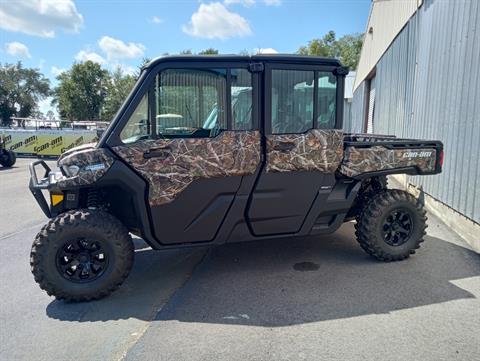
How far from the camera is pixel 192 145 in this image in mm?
3826

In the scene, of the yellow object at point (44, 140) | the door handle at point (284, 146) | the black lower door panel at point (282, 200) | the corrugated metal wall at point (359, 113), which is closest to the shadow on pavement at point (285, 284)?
the black lower door panel at point (282, 200)

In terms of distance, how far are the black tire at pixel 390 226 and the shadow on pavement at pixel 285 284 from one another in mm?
179

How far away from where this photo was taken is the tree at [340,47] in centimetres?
5584

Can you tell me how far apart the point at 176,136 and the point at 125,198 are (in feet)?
2.96

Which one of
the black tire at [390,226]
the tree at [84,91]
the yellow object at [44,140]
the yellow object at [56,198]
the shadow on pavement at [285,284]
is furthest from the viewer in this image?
the tree at [84,91]

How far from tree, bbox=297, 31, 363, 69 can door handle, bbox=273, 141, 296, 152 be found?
177 ft

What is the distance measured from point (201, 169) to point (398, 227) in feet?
9.08

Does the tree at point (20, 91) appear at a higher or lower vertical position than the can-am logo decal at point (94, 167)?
higher

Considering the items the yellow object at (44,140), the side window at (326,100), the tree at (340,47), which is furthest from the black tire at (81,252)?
the tree at (340,47)

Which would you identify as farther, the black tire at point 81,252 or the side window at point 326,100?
the side window at point 326,100

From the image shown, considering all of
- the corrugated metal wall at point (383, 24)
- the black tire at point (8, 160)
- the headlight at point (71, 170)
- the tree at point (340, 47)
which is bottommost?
the black tire at point (8, 160)

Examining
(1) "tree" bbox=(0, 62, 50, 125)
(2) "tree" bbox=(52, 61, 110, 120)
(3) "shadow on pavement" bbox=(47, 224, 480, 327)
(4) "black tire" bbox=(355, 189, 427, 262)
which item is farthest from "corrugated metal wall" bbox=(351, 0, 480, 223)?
(1) "tree" bbox=(0, 62, 50, 125)

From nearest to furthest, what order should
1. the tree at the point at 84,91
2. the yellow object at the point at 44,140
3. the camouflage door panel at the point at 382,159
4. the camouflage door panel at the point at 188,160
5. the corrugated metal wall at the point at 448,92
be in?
the camouflage door panel at the point at 188,160 < the camouflage door panel at the point at 382,159 < the corrugated metal wall at the point at 448,92 < the yellow object at the point at 44,140 < the tree at the point at 84,91

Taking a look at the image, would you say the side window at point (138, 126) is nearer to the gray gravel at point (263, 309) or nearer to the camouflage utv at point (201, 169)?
the camouflage utv at point (201, 169)
